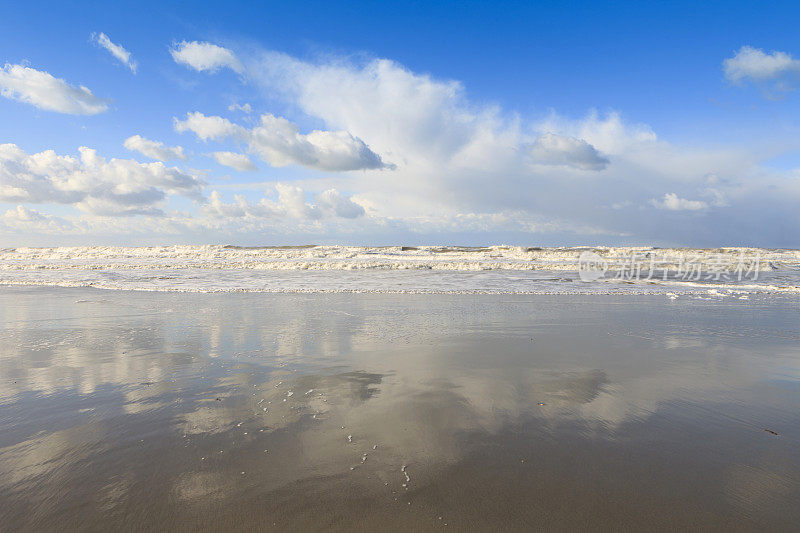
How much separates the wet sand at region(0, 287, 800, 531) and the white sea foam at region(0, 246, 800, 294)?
9.32 m

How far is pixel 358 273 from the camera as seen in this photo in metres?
26.2

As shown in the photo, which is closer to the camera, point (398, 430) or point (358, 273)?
point (398, 430)

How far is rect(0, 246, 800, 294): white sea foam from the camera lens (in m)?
17.1

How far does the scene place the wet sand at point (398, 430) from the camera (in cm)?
256

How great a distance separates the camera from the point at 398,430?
365 centimetres

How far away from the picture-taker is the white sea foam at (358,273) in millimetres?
17078

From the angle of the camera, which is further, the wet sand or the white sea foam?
the white sea foam

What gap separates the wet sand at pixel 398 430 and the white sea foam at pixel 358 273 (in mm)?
9318

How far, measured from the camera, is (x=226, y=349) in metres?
6.63

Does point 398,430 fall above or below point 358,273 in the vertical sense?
above

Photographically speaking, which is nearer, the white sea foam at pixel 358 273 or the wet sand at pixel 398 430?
the wet sand at pixel 398 430

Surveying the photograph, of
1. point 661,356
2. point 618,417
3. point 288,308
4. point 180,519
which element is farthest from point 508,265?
point 180,519

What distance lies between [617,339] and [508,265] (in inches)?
1026

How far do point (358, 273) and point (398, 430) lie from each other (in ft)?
74.4
